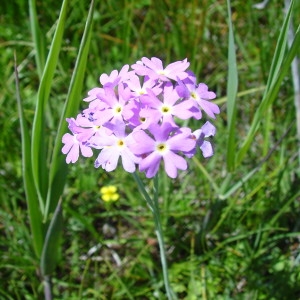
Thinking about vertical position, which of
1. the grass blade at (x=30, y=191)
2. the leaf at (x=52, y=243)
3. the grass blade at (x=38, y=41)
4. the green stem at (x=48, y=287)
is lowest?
the green stem at (x=48, y=287)

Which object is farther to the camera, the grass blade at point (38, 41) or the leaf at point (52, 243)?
the grass blade at point (38, 41)

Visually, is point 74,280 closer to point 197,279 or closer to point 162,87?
point 197,279

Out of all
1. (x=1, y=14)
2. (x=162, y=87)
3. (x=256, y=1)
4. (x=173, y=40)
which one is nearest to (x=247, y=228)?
(x=162, y=87)

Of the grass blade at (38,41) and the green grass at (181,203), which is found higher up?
the grass blade at (38,41)

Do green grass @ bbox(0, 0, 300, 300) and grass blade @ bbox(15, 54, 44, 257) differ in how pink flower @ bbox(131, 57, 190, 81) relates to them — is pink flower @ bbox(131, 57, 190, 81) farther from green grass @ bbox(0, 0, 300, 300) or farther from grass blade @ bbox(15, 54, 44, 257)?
grass blade @ bbox(15, 54, 44, 257)

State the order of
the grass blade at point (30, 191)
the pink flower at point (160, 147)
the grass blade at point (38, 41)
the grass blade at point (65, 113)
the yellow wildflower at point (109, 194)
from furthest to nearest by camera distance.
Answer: the yellow wildflower at point (109, 194), the grass blade at point (38, 41), the grass blade at point (30, 191), the grass blade at point (65, 113), the pink flower at point (160, 147)

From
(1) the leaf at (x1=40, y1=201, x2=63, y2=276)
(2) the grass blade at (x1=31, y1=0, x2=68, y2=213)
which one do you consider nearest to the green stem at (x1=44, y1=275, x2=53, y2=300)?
(1) the leaf at (x1=40, y1=201, x2=63, y2=276)

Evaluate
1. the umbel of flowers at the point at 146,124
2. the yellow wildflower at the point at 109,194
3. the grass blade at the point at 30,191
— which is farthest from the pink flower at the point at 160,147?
the yellow wildflower at the point at 109,194

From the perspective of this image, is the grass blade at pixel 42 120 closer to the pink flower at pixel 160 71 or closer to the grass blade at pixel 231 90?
the pink flower at pixel 160 71
